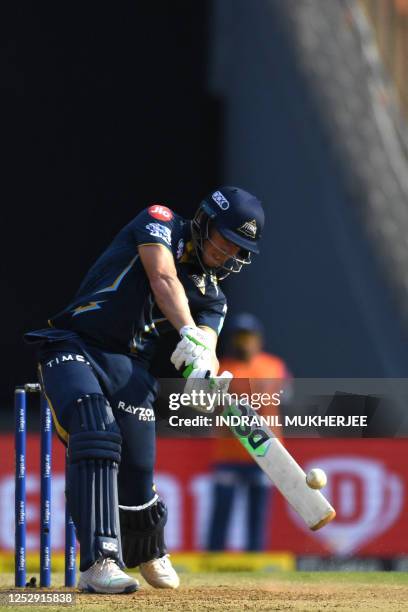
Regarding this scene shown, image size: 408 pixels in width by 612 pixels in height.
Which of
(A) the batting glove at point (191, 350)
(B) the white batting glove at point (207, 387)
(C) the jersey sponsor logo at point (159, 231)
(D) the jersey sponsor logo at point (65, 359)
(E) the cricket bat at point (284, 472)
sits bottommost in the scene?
(E) the cricket bat at point (284, 472)

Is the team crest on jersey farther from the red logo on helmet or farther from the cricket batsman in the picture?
the red logo on helmet

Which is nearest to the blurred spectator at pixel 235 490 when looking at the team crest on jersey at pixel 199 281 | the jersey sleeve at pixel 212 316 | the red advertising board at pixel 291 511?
the red advertising board at pixel 291 511

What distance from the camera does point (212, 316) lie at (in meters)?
5.50

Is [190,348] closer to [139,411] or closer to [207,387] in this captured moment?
[207,387]

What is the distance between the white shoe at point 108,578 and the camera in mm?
4863

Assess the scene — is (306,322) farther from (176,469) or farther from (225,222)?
(225,222)

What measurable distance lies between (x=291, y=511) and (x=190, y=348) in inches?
139

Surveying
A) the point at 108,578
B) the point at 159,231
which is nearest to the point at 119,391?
the point at 159,231

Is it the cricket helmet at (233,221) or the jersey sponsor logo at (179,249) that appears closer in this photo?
the cricket helmet at (233,221)

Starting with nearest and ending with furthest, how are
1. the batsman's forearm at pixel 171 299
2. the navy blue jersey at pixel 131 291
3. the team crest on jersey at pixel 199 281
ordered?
the batsman's forearm at pixel 171 299
the navy blue jersey at pixel 131 291
the team crest on jersey at pixel 199 281

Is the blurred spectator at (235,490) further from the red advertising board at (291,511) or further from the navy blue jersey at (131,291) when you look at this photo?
the navy blue jersey at (131,291)

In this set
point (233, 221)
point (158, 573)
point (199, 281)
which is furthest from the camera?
point (158, 573)

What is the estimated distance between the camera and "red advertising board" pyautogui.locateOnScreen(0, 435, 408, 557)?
8242mm

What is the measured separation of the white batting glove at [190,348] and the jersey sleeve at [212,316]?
1.21ft
